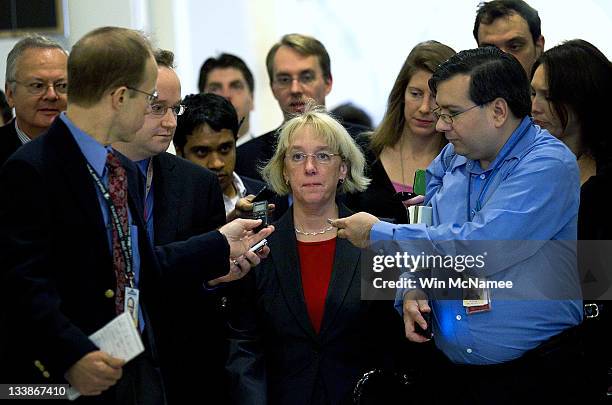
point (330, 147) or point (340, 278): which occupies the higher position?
point (330, 147)

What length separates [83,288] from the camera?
2896 millimetres

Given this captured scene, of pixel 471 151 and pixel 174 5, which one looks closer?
pixel 471 151

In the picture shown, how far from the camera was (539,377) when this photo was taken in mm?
3350

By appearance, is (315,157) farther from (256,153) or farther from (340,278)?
(256,153)

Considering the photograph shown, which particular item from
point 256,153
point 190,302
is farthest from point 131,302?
point 256,153

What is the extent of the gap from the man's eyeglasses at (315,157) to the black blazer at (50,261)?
1.35 metres

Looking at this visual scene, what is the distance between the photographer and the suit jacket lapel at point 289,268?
3.91 metres

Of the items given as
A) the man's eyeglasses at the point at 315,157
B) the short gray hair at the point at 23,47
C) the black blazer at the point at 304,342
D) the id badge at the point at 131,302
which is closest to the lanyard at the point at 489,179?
the black blazer at the point at 304,342

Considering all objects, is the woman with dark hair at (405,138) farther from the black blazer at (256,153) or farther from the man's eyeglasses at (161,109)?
the man's eyeglasses at (161,109)

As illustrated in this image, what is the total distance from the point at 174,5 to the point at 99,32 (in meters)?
4.14

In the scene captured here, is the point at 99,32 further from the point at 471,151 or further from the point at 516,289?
the point at 516,289

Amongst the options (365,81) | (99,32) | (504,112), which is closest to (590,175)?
(504,112)

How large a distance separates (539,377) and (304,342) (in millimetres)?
963

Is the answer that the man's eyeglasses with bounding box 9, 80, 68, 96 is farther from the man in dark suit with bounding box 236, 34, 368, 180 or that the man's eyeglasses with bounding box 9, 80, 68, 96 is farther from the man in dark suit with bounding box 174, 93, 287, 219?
the man in dark suit with bounding box 236, 34, 368, 180
